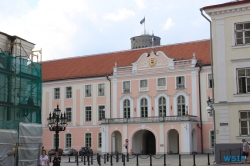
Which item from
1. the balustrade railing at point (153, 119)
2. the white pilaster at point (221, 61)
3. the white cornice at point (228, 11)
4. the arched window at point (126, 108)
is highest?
the white cornice at point (228, 11)

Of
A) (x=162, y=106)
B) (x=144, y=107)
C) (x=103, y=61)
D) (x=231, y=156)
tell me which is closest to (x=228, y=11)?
(x=231, y=156)

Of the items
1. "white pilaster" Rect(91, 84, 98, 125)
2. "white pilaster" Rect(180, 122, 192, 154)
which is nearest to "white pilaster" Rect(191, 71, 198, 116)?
"white pilaster" Rect(180, 122, 192, 154)

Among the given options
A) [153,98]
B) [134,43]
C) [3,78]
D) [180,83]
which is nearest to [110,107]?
[153,98]

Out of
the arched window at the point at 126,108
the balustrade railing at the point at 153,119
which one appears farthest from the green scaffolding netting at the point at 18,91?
the arched window at the point at 126,108

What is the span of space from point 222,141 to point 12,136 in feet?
38.0

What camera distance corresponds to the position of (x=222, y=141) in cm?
2616

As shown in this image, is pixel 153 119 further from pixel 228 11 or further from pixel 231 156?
pixel 228 11

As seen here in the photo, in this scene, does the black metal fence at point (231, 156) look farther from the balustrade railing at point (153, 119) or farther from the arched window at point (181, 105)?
the arched window at point (181, 105)

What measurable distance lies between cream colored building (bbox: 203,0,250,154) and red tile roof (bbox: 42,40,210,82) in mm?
22529

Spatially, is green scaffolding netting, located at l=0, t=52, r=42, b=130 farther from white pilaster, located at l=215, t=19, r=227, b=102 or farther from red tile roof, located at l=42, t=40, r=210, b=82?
red tile roof, located at l=42, t=40, r=210, b=82

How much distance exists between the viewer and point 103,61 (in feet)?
193

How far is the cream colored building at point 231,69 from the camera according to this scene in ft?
85.3

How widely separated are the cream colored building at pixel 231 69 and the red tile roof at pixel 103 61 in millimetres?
22529

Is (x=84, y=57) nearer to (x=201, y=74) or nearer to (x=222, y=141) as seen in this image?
(x=201, y=74)
